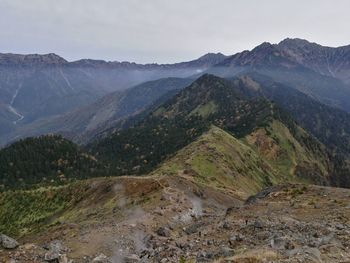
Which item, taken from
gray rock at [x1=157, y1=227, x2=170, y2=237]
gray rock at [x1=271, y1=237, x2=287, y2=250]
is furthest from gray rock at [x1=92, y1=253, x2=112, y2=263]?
gray rock at [x1=271, y1=237, x2=287, y2=250]

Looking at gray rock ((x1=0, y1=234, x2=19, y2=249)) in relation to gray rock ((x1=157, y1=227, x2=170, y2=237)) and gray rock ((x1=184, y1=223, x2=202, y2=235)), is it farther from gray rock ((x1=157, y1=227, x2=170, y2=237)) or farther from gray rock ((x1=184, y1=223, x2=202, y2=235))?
gray rock ((x1=184, y1=223, x2=202, y2=235))

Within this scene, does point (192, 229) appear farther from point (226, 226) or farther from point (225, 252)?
point (225, 252)

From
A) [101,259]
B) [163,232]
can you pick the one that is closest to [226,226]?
[163,232]

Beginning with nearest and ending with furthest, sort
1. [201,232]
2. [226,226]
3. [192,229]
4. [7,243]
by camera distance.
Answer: [7,243], [226,226], [201,232], [192,229]

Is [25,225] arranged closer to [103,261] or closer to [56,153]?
[103,261]

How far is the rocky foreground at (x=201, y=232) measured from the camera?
36.4 meters

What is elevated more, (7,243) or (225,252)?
(225,252)

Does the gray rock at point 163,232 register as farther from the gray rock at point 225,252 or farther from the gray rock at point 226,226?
the gray rock at point 225,252

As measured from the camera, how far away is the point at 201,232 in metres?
51.6

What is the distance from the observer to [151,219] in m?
66.0

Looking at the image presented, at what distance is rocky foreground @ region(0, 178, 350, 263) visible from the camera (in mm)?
36438

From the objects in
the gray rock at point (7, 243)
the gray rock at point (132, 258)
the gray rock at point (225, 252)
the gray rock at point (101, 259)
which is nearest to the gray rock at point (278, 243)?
the gray rock at point (225, 252)

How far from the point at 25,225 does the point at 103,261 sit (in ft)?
207

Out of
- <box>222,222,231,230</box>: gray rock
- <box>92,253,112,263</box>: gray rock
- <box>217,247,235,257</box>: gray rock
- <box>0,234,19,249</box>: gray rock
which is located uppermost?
<box>217,247,235,257</box>: gray rock
